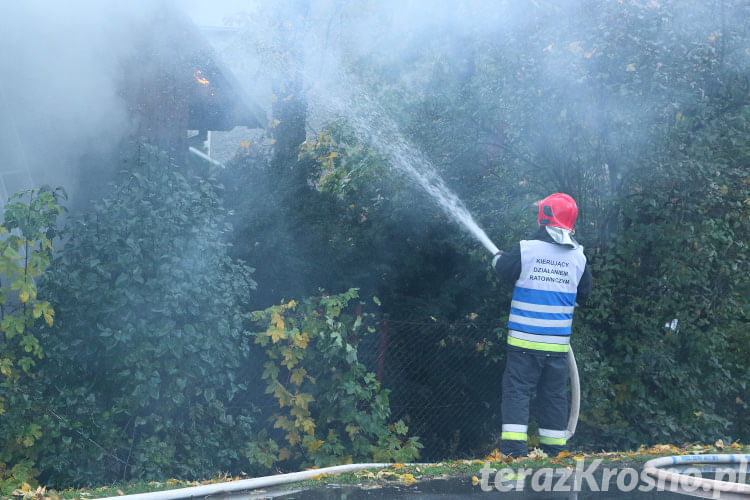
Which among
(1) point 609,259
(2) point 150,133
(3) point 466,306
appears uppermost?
(2) point 150,133

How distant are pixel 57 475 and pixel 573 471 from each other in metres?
3.08

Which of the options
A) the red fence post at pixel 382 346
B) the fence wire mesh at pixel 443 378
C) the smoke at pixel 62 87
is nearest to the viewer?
the smoke at pixel 62 87

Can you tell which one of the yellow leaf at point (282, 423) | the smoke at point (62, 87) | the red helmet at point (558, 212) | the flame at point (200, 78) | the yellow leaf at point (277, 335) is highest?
the flame at point (200, 78)

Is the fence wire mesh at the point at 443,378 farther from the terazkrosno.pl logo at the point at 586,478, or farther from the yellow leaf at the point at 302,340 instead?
the terazkrosno.pl logo at the point at 586,478

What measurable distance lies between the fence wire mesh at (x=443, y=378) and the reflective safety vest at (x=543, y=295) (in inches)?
49.0

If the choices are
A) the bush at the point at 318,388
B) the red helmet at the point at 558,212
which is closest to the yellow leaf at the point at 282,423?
the bush at the point at 318,388

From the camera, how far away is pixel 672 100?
23.3 ft

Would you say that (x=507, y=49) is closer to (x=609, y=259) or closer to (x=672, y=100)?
(x=672, y=100)

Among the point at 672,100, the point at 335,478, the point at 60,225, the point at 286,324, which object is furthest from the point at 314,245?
the point at 672,100

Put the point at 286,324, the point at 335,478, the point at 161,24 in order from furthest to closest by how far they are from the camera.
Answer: the point at 161,24 < the point at 286,324 < the point at 335,478

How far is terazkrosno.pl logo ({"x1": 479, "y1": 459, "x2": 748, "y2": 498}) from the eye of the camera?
476 cm

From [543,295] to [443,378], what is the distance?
1752mm

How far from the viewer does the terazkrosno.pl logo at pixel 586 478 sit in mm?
4762

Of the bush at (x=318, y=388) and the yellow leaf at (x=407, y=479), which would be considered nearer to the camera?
the yellow leaf at (x=407, y=479)
